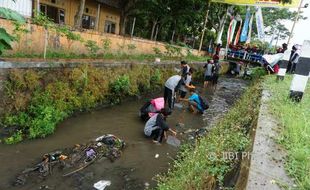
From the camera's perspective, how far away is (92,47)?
1243cm

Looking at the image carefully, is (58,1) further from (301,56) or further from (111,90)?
(301,56)

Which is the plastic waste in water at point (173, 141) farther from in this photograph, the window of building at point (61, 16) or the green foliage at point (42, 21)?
the window of building at point (61, 16)

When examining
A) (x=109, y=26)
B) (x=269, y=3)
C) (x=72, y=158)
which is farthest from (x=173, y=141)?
(x=109, y=26)

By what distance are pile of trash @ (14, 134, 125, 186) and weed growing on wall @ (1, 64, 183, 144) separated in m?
1.43

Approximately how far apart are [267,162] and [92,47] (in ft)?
33.9

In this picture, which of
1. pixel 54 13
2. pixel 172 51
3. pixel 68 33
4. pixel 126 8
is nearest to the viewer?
pixel 68 33

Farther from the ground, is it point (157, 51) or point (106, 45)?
point (106, 45)

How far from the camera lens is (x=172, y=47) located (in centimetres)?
2042

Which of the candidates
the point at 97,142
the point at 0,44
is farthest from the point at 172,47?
the point at 0,44

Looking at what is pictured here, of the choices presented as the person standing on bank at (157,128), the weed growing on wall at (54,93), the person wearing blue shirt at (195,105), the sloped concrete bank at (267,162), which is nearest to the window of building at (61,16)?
the weed growing on wall at (54,93)

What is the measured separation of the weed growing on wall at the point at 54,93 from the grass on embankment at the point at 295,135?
615 centimetres

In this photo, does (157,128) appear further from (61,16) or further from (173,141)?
(61,16)

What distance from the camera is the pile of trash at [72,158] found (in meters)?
6.06

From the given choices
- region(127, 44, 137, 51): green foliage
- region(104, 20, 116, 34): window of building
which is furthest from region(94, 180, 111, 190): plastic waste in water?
region(104, 20, 116, 34): window of building
